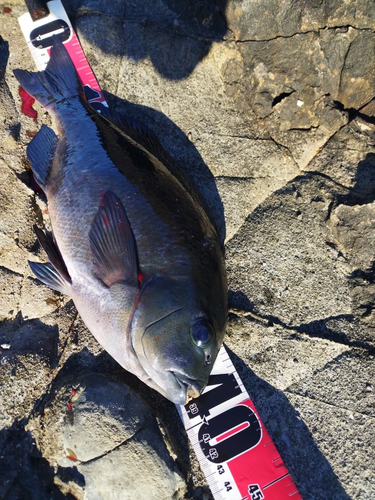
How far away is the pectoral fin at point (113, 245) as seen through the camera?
2252 millimetres

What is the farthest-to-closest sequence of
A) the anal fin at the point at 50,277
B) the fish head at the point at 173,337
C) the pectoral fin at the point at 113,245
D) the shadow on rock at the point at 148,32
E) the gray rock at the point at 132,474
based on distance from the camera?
1. the shadow on rock at the point at 148,32
2. the anal fin at the point at 50,277
3. the gray rock at the point at 132,474
4. the pectoral fin at the point at 113,245
5. the fish head at the point at 173,337

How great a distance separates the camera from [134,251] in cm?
225

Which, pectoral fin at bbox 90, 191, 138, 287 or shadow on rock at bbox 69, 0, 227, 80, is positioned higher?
shadow on rock at bbox 69, 0, 227, 80

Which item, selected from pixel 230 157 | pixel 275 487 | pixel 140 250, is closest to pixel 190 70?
pixel 230 157

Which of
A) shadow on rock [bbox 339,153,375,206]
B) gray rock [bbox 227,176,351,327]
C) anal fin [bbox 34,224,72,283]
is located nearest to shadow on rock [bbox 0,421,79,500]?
anal fin [bbox 34,224,72,283]

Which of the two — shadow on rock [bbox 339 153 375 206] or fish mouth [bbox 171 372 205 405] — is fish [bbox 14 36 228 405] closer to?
fish mouth [bbox 171 372 205 405]

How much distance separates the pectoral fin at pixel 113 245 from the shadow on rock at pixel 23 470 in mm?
1572

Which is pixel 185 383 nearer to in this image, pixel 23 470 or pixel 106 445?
pixel 106 445

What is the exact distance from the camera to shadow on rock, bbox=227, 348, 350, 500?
2.64 m

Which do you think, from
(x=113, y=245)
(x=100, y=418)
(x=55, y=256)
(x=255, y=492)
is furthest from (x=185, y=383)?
(x=55, y=256)

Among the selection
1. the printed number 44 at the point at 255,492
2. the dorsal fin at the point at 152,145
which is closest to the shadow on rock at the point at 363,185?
the dorsal fin at the point at 152,145

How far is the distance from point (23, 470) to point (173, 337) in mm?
1798

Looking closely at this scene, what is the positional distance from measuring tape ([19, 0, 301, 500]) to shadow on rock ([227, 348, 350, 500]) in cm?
12

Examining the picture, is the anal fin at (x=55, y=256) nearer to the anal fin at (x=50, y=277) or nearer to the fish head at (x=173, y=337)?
the anal fin at (x=50, y=277)
